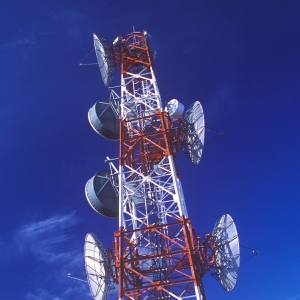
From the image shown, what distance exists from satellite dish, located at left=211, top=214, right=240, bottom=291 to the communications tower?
63 mm

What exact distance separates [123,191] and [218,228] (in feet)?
23.3

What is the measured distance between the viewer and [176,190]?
2652 centimetres

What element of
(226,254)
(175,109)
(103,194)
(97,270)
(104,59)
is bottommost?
(226,254)

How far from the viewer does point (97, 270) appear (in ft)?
89.2

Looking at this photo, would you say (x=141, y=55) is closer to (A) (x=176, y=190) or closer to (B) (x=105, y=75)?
(B) (x=105, y=75)

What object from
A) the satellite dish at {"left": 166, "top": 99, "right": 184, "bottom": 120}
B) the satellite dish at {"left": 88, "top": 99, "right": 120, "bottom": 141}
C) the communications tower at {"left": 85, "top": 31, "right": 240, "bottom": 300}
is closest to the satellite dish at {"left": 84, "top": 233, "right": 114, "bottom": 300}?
the communications tower at {"left": 85, "top": 31, "right": 240, "bottom": 300}

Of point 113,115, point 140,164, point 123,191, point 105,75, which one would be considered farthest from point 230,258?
point 105,75

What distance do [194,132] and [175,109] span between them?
2474mm

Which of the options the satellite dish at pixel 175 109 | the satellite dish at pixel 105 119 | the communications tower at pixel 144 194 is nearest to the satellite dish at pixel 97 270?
the communications tower at pixel 144 194

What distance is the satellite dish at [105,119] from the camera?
3369 cm

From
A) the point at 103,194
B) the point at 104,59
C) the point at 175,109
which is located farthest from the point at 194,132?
the point at 104,59

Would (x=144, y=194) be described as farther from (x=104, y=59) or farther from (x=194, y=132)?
(x=104, y=59)

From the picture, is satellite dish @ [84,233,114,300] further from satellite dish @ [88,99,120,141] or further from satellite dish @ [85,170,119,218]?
satellite dish @ [88,99,120,141]

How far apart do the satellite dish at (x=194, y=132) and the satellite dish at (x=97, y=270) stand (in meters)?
10.6
